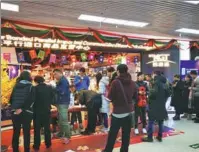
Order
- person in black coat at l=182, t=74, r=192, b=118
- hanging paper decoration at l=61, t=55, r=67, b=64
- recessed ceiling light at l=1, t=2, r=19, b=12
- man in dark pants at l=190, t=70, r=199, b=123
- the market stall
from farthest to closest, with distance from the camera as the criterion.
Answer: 1. hanging paper decoration at l=61, t=55, r=67, b=64
2. person in black coat at l=182, t=74, r=192, b=118
3. man in dark pants at l=190, t=70, r=199, b=123
4. the market stall
5. recessed ceiling light at l=1, t=2, r=19, b=12

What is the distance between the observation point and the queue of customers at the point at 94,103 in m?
3.64

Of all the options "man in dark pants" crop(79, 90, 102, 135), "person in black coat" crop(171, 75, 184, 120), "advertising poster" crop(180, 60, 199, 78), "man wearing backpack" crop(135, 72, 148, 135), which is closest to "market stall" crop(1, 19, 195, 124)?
"advertising poster" crop(180, 60, 199, 78)

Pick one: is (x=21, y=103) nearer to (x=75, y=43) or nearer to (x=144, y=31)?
(x=75, y=43)

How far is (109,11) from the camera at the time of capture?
Result: 5.91 m

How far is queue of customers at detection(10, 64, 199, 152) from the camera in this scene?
3.64 meters

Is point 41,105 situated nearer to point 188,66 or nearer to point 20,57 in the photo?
point 20,57

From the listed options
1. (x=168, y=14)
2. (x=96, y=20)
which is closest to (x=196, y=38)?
(x=168, y=14)

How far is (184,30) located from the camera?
27.9ft

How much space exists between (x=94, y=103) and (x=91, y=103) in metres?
0.09

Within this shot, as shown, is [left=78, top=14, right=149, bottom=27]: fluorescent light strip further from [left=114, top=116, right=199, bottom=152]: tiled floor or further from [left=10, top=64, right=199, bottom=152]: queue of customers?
[left=114, top=116, right=199, bottom=152]: tiled floor

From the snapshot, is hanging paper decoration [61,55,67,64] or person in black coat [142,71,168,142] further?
hanging paper decoration [61,55,67,64]

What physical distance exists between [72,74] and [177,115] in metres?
4.87

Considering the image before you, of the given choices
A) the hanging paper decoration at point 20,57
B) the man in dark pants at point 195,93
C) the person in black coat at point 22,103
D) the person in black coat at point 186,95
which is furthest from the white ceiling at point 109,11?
the person in black coat at point 22,103

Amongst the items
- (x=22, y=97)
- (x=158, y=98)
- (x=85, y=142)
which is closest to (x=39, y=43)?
(x=22, y=97)
